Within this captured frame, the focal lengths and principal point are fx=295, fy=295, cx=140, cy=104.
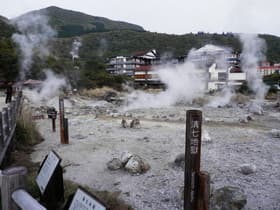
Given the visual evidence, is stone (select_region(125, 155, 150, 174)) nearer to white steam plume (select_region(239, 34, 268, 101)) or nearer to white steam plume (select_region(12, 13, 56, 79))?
white steam plume (select_region(12, 13, 56, 79))

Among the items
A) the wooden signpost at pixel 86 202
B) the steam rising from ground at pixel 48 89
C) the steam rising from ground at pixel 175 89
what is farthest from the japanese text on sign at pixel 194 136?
the steam rising from ground at pixel 175 89

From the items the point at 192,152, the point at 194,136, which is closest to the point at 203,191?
the point at 192,152

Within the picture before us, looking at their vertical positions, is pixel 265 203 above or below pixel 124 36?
below

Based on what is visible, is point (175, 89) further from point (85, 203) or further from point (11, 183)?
point (85, 203)

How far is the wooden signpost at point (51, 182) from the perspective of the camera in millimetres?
3016

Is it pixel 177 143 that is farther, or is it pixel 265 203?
pixel 177 143

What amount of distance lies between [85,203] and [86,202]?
13mm

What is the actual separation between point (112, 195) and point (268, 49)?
4534 cm

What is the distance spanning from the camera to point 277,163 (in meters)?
6.12

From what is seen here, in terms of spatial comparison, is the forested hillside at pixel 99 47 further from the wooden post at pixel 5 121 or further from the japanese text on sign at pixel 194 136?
the japanese text on sign at pixel 194 136

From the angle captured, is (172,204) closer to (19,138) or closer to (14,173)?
(14,173)

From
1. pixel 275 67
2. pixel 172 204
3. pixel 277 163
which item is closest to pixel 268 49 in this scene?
pixel 275 67

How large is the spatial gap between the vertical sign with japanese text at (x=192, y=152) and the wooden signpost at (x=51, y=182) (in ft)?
4.19

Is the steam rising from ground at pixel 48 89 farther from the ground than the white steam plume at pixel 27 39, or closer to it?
closer to it
